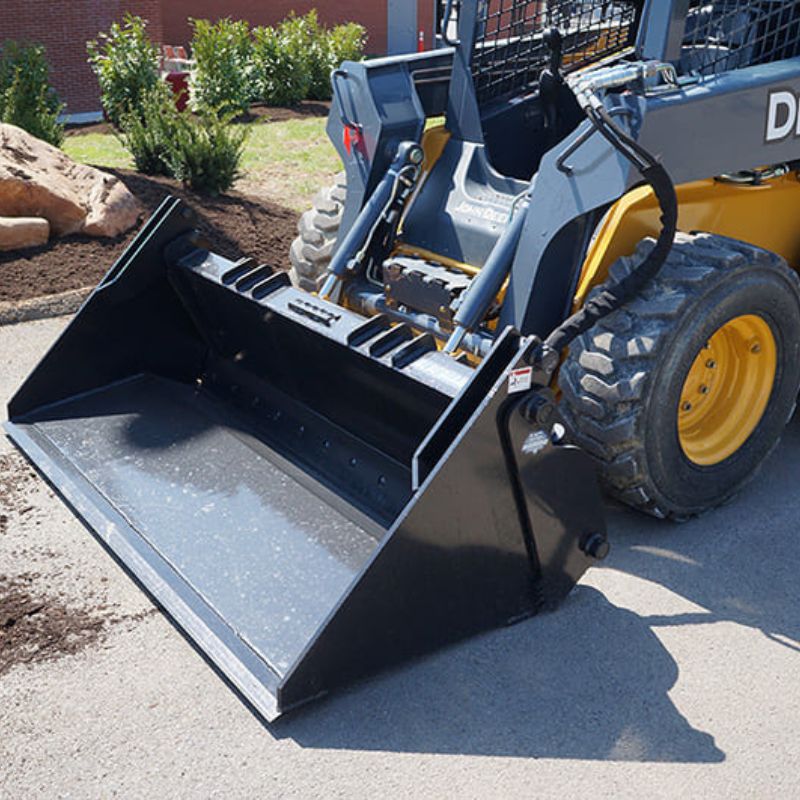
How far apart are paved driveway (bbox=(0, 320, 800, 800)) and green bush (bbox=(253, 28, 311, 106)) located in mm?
12276

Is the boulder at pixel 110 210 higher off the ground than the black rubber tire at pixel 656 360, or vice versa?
the black rubber tire at pixel 656 360

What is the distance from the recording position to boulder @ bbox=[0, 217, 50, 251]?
681cm

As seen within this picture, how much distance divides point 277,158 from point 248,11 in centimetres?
1082

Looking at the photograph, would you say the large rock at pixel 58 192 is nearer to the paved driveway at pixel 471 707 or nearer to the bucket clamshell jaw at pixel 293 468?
the bucket clamshell jaw at pixel 293 468

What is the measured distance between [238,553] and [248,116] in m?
11.2

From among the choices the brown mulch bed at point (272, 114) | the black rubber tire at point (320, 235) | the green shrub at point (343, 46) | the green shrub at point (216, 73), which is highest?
the black rubber tire at point (320, 235)

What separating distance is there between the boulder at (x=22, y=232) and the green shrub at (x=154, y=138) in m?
1.91

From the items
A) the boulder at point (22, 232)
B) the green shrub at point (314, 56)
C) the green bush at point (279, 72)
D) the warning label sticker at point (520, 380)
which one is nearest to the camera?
the warning label sticker at point (520, 380)

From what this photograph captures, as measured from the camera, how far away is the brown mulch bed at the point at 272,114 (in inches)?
504

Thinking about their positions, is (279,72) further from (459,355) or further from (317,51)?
(459,355)

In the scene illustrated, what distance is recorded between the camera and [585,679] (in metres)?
3.27

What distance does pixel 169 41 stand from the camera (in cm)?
1970

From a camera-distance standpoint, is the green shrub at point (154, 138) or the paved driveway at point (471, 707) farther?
the green shrub at point (154, 138)

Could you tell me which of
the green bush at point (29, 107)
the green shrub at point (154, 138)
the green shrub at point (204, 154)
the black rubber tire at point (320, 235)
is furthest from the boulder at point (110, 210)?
the black rubber tire at point (320, 235)
